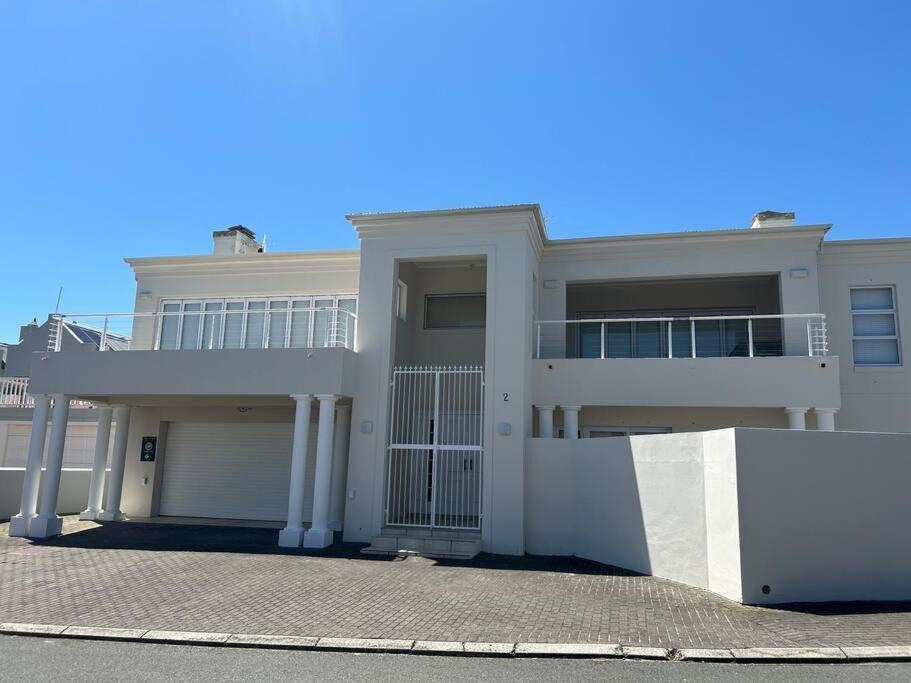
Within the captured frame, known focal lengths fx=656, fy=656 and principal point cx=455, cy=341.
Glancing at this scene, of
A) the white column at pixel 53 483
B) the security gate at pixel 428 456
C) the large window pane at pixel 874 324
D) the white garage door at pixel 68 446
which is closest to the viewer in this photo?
the security gate at pixel 428 456

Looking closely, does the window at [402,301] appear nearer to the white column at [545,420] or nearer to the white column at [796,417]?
the white column at [545,420]

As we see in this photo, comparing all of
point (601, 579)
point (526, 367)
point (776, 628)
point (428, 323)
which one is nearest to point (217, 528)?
point (428, 323)

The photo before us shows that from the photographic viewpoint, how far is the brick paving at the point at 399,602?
6.49 m

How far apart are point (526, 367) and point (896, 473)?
6089 mm

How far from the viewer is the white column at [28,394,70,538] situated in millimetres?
12703

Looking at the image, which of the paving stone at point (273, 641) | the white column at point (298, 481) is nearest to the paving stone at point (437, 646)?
the paving stone at point (273, 641)

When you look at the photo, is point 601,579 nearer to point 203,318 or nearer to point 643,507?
point 643,507

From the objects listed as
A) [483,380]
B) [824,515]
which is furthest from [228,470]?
[824,515]

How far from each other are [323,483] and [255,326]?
5.48 meters

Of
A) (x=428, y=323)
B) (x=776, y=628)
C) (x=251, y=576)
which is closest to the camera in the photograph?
(x=776, y=628)

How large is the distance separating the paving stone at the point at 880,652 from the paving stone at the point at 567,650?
2020 millimetres

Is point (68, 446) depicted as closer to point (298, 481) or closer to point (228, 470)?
point (228, 470)

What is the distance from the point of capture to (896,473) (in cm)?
781

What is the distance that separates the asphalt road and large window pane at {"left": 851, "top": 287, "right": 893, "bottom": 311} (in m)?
10.2
